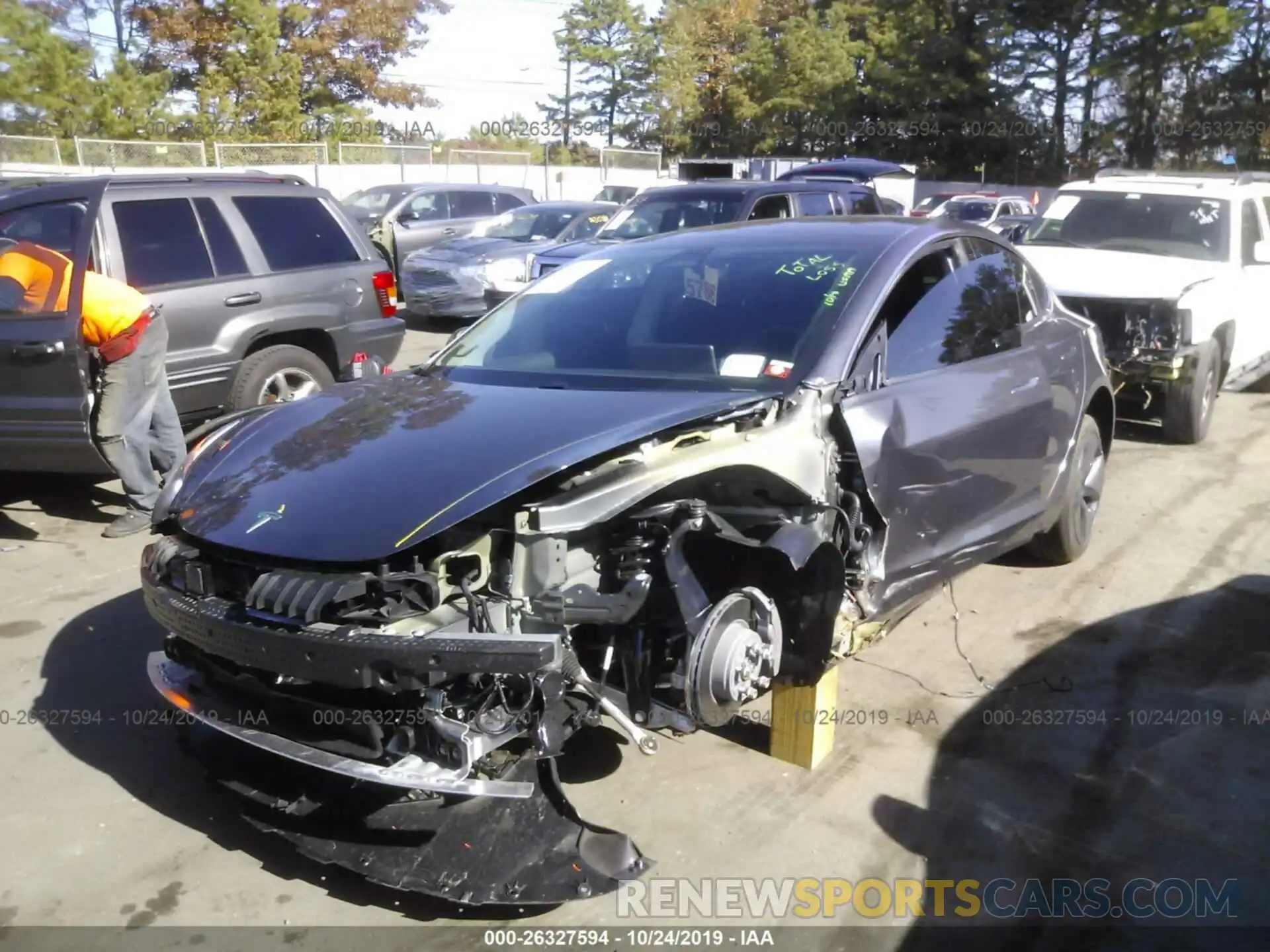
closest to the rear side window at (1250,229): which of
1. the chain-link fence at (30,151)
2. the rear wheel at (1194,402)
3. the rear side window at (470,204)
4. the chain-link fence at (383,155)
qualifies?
the rear wheel at (1194,402)

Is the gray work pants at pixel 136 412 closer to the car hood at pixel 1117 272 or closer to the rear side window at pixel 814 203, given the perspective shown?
the car hood at pixel 1117 272

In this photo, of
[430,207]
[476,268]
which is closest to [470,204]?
[430,207]

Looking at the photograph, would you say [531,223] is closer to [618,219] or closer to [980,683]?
[618,219]

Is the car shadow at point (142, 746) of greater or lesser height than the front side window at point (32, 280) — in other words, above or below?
below

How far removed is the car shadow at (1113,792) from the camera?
3.10 m

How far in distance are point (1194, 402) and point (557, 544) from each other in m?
6.69

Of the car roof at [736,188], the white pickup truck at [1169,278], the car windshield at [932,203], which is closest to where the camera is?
the white pickup truck at [1169,278]

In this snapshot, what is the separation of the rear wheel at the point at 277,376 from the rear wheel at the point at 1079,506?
436cm

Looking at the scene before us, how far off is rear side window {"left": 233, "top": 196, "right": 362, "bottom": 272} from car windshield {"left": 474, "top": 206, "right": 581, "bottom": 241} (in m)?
6.91

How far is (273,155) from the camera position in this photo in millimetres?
27562

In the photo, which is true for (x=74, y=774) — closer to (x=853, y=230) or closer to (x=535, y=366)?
(x=535, y=366)

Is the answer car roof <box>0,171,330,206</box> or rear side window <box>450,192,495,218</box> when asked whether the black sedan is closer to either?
rear side window <box>450,192,495,218</box>

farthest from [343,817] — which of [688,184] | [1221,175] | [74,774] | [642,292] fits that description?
[1221,175]

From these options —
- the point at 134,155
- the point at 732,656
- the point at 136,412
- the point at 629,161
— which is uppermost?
the point at 629,161
